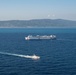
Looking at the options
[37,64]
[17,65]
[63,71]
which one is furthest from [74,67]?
[17,65]

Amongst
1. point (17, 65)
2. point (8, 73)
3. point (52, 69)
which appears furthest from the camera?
point (17, 65)

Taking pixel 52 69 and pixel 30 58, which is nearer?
pixel 52 69

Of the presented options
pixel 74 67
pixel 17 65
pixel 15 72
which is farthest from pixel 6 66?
pixel 74 67

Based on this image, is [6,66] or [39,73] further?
[6,66]

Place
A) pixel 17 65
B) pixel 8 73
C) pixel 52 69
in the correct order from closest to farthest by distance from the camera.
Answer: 1. pixel 8 73
2. pixel 52 69
3. pixel 17 65

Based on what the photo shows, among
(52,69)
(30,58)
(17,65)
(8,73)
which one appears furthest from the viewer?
(30,58)

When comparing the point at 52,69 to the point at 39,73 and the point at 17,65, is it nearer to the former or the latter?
the point at 39,73

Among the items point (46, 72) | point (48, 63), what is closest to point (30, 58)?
point (48, 63)

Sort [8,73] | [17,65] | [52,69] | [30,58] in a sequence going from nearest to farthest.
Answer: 1. [8,73]
2. [52,69]
3. [17,65]
4. [30,58]

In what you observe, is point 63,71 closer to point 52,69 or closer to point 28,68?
point 52,69
